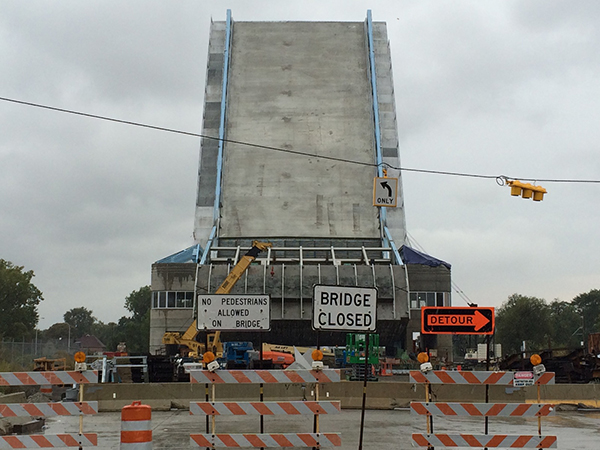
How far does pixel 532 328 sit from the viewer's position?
95.8 m

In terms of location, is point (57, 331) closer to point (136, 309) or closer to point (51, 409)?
point (136, 309)

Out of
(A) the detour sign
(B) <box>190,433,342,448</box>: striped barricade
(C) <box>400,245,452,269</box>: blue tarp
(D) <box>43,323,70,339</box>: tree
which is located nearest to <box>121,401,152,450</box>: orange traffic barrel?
(B) <box>190,433,342,448</box>: striped barricade

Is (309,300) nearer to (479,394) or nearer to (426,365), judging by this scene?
(479,394)

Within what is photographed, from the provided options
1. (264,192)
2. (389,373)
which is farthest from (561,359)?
(264,192)

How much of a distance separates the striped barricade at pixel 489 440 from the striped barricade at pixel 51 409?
14.4 ft

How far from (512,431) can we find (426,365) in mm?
6222

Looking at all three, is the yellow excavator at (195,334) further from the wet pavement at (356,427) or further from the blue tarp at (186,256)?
the wet pavement at (356,427)

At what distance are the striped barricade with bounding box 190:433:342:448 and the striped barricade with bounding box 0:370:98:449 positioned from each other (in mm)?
1460

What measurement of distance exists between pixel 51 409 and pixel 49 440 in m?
0.49

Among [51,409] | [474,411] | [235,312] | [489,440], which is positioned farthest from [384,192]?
[51,409]

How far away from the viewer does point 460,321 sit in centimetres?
1312

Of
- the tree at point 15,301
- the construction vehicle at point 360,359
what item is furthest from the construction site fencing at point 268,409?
the tree at point 15,301

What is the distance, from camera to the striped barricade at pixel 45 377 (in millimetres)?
10557

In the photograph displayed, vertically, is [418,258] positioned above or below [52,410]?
above
